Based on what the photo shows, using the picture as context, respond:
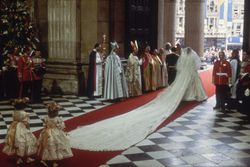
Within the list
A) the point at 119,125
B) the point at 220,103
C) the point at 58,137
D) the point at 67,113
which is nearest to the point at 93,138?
the point at 119,125

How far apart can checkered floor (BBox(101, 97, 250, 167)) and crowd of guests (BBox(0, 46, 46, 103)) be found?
13.3 feet

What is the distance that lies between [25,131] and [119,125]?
2.80 meters

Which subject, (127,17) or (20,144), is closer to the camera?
(20,144)

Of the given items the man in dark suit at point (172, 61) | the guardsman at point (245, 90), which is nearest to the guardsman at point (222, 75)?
the guardsman at point (245, 90)

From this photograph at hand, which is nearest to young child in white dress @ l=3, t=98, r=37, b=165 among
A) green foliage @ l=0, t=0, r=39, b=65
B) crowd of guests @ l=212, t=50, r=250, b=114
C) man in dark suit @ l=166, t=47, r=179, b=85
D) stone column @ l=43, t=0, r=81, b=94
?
crowd of guests @ l=212, t=50, r=250, b=114

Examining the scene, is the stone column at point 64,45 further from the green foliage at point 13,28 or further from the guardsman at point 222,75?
the guardsman at point 222,75

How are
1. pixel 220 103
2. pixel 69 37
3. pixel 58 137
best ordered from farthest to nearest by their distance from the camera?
pixel 69 37, pixel 220 103, pixel 58 137

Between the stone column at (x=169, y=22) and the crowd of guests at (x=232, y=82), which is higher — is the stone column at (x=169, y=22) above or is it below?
above

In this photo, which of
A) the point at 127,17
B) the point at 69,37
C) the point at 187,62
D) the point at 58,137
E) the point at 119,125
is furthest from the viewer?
the point at 127,17

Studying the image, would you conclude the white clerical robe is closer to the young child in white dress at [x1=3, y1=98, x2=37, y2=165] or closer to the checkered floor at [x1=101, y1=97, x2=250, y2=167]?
the checkered floor at [x1=101, y1=97, x2=250, y2=167]

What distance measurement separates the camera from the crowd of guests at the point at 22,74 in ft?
36.9

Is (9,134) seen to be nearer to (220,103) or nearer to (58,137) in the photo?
(58,137)

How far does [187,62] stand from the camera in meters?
12.1

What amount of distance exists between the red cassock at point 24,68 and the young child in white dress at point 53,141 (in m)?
5.28
